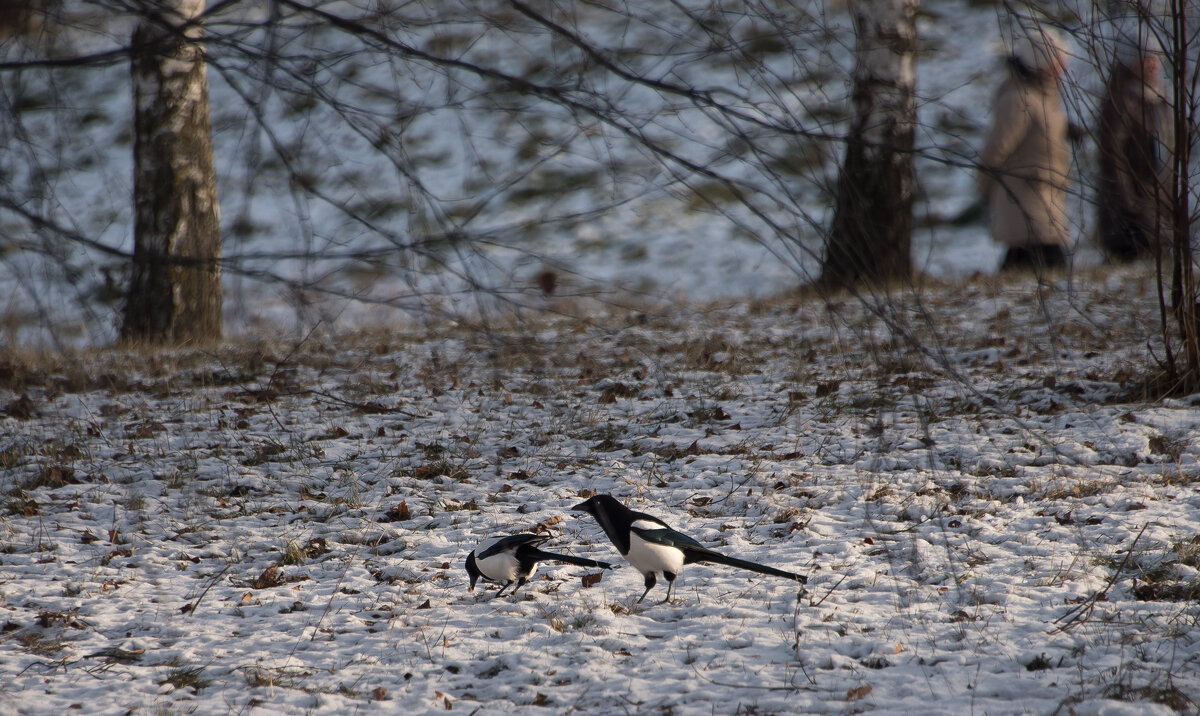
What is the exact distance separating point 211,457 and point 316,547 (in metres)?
1.50

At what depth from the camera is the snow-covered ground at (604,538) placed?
119 inches

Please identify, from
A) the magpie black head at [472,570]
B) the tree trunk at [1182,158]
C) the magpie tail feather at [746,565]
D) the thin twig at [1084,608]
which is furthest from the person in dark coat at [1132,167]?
the magpie black head at [472,570]

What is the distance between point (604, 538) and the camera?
4.39m

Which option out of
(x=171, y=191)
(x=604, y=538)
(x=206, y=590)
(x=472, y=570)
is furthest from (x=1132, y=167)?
(x=171, y=191)

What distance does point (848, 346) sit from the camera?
7.16 metres

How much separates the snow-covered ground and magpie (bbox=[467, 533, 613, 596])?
0.40ft

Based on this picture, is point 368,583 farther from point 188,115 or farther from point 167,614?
point 188,115

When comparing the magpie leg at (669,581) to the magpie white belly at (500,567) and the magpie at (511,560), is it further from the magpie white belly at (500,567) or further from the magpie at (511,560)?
the magpie white belly at (500,567)

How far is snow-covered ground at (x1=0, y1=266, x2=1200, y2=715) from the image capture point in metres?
3.02

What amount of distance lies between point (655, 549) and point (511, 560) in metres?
0.62

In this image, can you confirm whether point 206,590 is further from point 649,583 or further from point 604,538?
point 649,583

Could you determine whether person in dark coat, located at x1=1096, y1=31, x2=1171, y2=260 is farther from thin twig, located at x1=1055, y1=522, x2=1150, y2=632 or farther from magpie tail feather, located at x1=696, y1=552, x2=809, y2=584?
magpie tail feather, located at x1=696, y1=552, x2=809, y2=584

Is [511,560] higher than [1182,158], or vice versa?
[1182,158]

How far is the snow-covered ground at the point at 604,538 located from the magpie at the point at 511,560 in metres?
A: 0.12
